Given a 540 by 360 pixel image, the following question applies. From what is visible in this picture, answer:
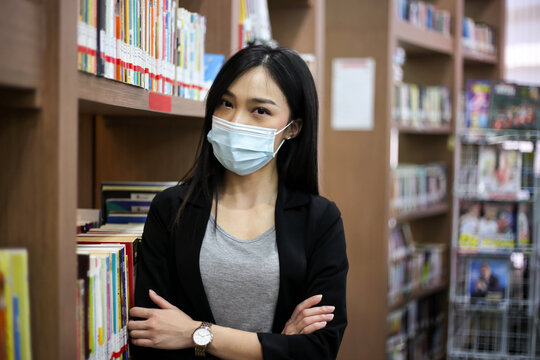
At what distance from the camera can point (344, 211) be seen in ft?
13.0

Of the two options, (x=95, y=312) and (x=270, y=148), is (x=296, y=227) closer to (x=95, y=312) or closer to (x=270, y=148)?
(x=270, y=148)

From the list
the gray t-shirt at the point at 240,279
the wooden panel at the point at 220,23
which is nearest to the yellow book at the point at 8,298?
the gray t-shirt at the point at 240,279

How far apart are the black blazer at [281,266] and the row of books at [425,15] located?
270 cm

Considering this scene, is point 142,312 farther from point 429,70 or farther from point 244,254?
point 429,70

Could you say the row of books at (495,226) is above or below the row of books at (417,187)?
below

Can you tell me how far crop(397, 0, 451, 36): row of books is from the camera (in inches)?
162

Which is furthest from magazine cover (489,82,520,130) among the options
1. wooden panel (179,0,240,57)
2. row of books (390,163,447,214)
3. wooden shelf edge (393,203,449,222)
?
wooden panel (179,0,240,57)

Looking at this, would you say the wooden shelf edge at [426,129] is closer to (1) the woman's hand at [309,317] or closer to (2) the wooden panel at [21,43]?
(1) the woman's hand at [309,317]

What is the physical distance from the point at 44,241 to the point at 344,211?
114 inches

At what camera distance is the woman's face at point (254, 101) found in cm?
171

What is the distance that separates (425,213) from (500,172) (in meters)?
0.66

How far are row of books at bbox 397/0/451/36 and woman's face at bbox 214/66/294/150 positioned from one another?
102 inches

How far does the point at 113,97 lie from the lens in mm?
1521

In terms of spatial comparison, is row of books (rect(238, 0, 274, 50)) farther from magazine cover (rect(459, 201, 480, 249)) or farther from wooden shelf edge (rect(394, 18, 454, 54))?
magazine cover (rect(459, 201, 480, 249))
